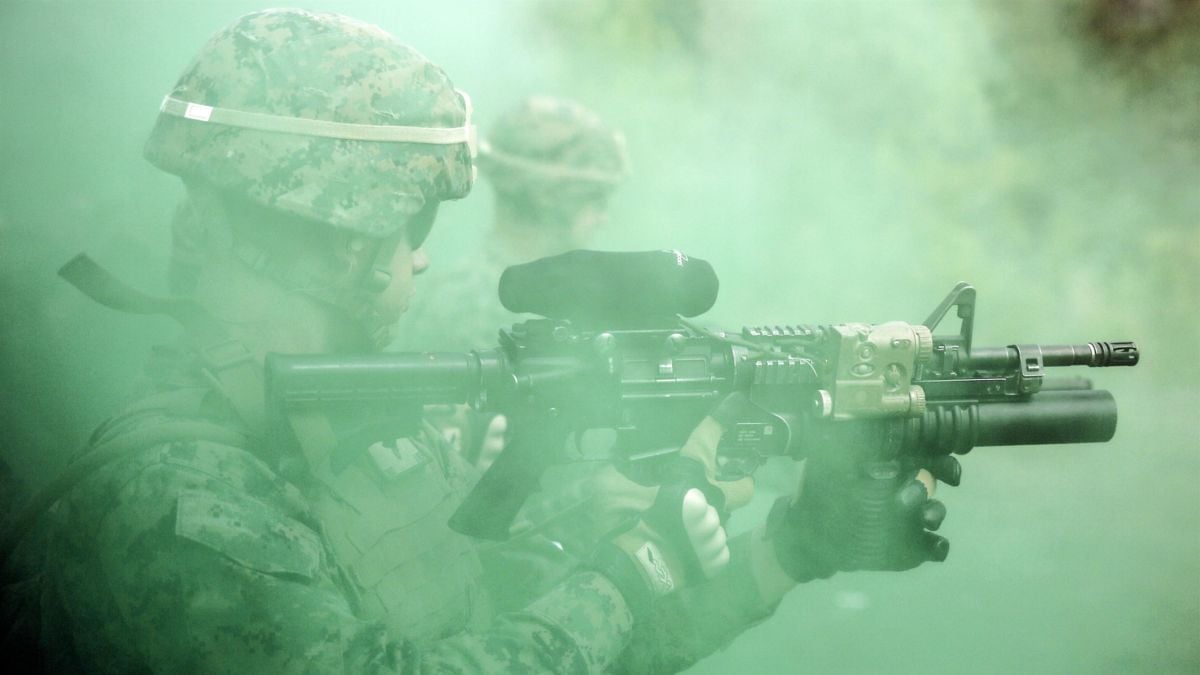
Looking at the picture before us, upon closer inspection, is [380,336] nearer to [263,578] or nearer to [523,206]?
[263,578]

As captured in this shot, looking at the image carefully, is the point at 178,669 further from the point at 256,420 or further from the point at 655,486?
the point at 655,486

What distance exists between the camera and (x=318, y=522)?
1394 millimetres

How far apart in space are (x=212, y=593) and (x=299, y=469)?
0.77 feet

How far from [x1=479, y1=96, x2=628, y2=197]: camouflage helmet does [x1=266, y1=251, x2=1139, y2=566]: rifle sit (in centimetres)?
184

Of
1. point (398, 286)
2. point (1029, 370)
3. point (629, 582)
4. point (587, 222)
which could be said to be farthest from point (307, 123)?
point (587, 222)

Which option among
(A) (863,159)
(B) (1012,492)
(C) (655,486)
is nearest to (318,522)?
(C) (655,486)

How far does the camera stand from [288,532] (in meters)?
1.31

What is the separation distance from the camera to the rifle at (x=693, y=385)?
1505 mm

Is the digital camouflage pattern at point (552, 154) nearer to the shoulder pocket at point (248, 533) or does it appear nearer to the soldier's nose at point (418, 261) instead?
the soldier's nose at point (418, 261)

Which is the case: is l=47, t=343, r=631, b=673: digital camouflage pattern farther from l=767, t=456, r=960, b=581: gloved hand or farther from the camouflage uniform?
l=767, t=456, r=960, b=581: gloved hand

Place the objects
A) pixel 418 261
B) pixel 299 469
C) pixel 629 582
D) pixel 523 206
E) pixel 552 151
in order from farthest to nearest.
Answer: pixel 523 206 < pixel 552 151 < pixel 418 261 < pixel 629 582 < pixel 299 469

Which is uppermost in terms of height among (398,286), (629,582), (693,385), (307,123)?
(307,123)

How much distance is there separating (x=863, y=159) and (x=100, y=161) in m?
2.72

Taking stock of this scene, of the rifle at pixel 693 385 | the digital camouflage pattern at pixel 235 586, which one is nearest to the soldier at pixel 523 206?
the rifle at pixel 693 385
